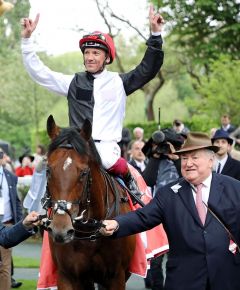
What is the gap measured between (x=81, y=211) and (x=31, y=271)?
311 inches

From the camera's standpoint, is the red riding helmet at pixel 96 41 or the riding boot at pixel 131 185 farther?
the riding boot at pixel 131 185

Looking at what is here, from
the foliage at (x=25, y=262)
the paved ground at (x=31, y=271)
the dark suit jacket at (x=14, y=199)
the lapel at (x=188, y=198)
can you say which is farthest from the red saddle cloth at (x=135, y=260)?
the foliage at (x=25, y=262)

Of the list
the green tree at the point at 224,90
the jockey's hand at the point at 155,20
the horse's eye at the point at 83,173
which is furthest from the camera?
the green tree at the point at 224,90

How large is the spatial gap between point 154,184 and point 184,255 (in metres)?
5.60

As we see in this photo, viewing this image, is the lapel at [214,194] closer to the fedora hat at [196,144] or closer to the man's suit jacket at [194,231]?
the man's suit jacket at [194,231]

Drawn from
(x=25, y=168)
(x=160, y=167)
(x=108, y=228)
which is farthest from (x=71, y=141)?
(x=25, y=168)

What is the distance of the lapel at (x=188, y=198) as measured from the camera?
242 inches

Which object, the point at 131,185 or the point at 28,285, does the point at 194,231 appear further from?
the point at 28,285

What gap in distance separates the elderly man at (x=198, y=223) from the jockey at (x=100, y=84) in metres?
1.46

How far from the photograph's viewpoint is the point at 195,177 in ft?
20.1

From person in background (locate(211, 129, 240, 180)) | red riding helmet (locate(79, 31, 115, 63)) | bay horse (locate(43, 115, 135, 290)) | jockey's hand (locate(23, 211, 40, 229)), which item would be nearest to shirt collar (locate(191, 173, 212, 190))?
bay horse (locate(43, 115, 135, 290))

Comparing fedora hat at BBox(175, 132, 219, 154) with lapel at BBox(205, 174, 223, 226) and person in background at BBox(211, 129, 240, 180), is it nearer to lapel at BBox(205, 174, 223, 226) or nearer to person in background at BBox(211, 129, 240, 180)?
lapel at BBox(205, 174, 223, 226)

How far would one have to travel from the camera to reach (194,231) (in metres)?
6.11

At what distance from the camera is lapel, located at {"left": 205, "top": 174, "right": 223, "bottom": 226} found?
6.13 metres
